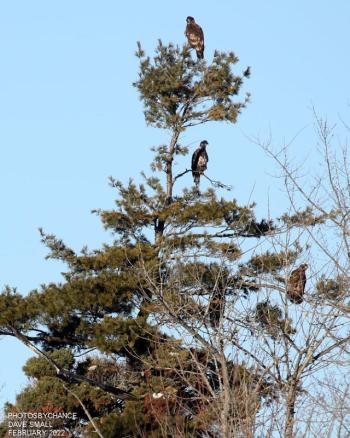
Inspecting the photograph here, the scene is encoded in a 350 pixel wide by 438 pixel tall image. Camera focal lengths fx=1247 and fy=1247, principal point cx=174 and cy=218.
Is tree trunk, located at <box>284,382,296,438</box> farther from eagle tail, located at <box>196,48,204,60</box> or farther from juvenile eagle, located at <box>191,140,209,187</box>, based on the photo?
eagle tail, located at <box>196,48,204,60</box>

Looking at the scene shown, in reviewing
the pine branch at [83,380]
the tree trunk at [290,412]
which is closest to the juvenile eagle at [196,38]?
the pine branch at [83,380]

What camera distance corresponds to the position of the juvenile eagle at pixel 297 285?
9.70 m

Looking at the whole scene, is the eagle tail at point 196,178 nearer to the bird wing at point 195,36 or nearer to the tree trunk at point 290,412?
the bird wing at point 195,36

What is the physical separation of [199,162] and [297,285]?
8.16 meters

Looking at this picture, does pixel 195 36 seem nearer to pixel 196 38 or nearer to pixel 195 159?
pixel 196 38

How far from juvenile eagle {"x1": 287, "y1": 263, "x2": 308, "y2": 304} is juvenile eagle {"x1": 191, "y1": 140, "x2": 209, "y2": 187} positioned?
6636 millimetres

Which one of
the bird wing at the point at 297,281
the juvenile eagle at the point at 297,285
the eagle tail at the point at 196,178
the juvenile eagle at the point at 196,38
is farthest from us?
the juvenile eagle at the point at 196,38

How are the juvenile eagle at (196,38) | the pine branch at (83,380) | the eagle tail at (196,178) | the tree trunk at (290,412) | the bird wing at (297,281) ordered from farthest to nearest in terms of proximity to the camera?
the juvenile eagle at (196,38)
the eagle tail at (196,178)
the pine branch at (83,380)
the bird wing at (297,281)
the tree trunk at (290,412)

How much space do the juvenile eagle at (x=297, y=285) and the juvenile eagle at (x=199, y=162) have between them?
6.64 meters

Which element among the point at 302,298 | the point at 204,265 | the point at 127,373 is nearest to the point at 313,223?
the point at 302,298

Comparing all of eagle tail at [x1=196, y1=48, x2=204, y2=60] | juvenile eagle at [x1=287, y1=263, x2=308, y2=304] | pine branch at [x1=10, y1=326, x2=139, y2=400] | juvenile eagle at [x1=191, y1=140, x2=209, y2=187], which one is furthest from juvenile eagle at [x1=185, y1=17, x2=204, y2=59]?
juvenile eagle at [x1=287, y1=263, x2=308, y2=304]

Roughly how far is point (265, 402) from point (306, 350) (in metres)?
1.17

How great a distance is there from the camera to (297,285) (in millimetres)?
11117

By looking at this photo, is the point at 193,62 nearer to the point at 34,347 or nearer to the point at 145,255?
the point at 145,255
